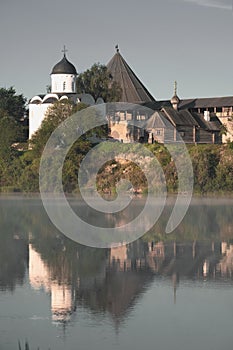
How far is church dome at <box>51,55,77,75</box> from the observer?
48.3 m

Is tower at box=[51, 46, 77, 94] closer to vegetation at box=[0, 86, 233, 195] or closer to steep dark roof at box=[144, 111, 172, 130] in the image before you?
vegetation at box=[0, 86, 233, 195]

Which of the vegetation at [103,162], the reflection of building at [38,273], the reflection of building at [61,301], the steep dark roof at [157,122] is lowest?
the reflection of building at [61,301]

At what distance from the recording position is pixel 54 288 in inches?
544

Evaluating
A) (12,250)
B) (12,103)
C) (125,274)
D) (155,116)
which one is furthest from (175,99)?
(125,274)

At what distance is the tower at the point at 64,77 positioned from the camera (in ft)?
159

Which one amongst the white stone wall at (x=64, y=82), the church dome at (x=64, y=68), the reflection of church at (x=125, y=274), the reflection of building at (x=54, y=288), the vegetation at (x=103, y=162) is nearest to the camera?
the reflection of building at (x=54, y=288)

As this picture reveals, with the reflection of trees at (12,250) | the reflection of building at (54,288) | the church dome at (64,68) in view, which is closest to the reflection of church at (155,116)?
the church dome at (64,68)

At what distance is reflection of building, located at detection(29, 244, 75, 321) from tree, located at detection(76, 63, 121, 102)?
33.3m

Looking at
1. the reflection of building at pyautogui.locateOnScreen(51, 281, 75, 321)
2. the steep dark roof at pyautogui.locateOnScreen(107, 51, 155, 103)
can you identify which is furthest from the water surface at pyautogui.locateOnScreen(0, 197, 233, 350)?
the steep dark roof at pyautogui.locateOnScreen(107, 51, 155, 103)

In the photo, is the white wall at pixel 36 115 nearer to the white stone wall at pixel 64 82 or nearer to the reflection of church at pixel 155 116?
the reflection of church at pixel 155 116

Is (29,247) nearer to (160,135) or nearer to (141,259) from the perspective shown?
(141,259)

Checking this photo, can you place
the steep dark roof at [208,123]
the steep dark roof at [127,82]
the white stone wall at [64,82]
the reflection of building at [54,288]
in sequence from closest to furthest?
the reflection of building at [54,288]
the white stone wall at [64,82]
the steep dark roof at [208,123]
the steep dark roof at [127,82]

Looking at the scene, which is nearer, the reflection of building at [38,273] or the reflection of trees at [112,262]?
the reflection of trees at [112,262]

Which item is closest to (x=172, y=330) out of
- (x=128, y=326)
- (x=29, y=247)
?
(x=128, y=326)
